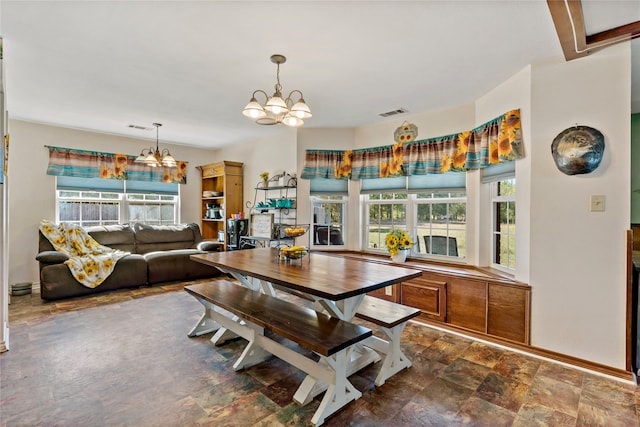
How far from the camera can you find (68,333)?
296 centimetres

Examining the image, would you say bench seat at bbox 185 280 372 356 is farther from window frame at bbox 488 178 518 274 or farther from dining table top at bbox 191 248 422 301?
window frame at bbox 488 178 518 274

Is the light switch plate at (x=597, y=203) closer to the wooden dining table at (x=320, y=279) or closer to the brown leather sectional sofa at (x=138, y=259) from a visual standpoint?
the wooden dining table at (x=320, y=279)

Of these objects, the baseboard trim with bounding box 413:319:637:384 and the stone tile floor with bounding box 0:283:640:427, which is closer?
the stone tile floor with bounding box 0:283:640:427

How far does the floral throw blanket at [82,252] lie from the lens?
13.4 ft

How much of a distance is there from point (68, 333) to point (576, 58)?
5.06 m

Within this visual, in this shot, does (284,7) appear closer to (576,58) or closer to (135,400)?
(576,58)

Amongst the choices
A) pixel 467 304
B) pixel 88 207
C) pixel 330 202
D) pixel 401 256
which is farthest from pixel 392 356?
pixel 88 207

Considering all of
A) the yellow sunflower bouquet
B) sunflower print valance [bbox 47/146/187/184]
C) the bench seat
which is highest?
sunflower print valance [bbox 47/146/187/184]

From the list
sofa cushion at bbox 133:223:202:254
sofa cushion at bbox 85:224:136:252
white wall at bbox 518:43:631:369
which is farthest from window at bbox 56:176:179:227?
white wall at bbox 518:43:631:369

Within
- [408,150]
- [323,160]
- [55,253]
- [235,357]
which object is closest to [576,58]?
[408,150]

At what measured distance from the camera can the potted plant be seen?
3666 millimetres

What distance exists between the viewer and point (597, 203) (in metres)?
2.35

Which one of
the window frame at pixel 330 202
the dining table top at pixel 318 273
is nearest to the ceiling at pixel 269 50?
the window frame at pixel 330 202

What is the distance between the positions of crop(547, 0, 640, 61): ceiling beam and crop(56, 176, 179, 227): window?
5.98m
